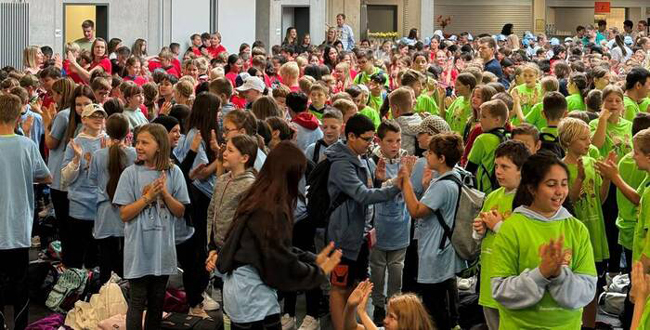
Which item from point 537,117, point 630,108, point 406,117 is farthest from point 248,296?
point 630,108

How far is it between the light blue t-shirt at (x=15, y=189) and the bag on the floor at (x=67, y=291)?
4.09 feet

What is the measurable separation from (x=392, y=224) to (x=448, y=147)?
126 centimetres

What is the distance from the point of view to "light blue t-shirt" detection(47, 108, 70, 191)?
10758 mm

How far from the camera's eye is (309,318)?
965 cm

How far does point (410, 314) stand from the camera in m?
6.22

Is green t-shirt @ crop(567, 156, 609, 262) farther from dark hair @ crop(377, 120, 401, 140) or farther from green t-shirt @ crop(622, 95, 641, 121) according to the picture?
green t-shirt @ crop(622, 95, 641, 121)

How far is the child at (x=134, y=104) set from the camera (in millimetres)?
11497

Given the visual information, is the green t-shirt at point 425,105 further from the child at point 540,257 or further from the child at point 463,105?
the child at point 540,257

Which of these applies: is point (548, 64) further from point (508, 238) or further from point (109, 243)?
point (508, 238)

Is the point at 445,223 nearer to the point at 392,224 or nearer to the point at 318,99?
the point at 392,224

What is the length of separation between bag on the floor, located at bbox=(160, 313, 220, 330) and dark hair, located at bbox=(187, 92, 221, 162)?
134cm

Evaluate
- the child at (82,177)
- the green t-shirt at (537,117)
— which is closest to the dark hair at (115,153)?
the child at (82,177)

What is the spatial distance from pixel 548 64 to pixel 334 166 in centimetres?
1302

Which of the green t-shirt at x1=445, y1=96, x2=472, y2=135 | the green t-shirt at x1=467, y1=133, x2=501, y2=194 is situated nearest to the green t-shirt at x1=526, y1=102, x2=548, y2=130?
the green t-shirt at x1=445, y1=96, x2=472, y2=135
